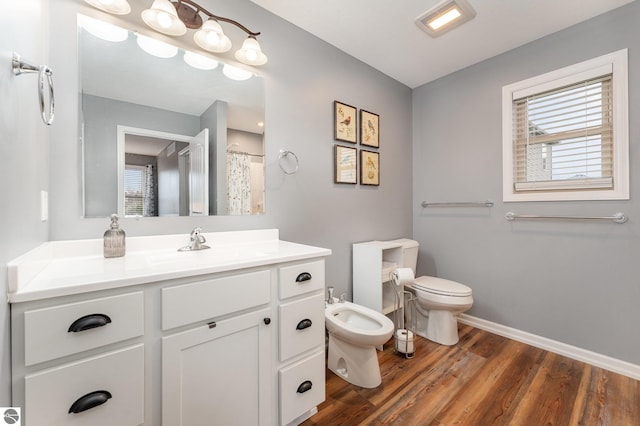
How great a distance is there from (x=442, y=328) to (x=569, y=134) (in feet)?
5.94

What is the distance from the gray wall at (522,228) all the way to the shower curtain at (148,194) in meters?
2.51

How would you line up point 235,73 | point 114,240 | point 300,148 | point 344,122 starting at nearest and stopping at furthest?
point 114,240 < point 235,73 < point 300,148 < point 344,122

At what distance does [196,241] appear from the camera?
139 centimetres

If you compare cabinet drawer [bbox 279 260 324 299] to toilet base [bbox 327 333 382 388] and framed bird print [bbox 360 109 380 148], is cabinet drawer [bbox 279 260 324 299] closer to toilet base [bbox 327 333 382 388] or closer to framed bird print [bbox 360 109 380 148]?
toilet base [bbox 327 333 382 388]

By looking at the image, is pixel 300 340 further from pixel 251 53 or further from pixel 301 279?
pixel 251 53

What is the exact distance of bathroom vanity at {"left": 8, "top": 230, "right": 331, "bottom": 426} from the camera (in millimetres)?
709

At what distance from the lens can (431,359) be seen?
6.31ft

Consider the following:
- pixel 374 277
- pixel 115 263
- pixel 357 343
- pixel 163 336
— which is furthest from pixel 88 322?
pixel 374 277

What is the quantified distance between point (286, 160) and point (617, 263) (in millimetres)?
2402

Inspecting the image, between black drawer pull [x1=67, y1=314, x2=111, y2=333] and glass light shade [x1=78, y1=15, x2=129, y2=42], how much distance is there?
1288mm

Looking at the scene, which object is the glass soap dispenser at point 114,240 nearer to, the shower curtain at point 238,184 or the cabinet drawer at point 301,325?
the shower curtain at point 238,184

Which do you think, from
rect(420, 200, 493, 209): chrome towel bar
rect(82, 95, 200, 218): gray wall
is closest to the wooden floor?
rect(420, 200, 493, 209): chrome towel bar

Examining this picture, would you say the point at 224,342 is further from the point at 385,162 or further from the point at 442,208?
the point at 442,208

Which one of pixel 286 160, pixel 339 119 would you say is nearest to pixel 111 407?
pixel 286 160
